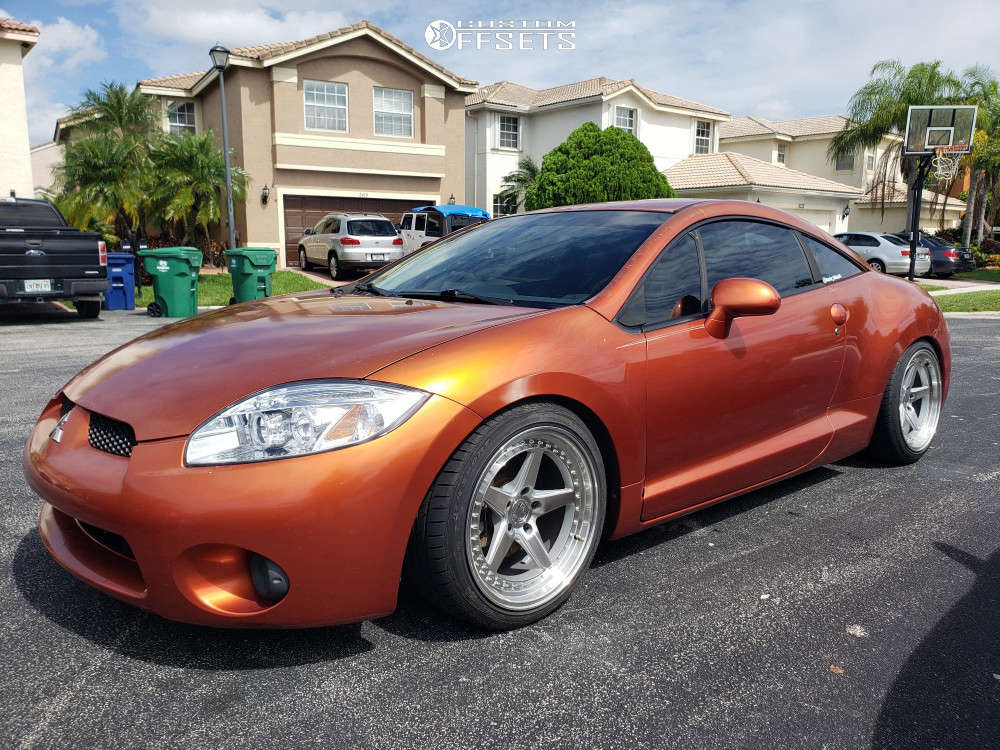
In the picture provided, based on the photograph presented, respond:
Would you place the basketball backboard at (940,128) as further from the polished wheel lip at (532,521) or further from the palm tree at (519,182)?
the polished wheel lip at (532,521)

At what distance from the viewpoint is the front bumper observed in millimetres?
2148

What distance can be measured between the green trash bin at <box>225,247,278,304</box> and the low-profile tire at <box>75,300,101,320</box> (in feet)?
6.98

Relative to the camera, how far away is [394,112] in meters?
25.8

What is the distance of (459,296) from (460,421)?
3.44 ft

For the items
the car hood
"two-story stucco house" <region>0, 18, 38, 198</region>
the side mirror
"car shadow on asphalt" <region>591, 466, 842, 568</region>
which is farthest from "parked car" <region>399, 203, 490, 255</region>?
the side mirror

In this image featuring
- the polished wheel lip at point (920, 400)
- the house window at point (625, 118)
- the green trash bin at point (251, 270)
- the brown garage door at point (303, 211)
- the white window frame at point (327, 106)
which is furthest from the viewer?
the house window at point (625, 118)


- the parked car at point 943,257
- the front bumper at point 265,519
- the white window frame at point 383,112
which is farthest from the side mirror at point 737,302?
the parked car at point 943,257

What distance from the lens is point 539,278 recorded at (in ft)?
10.6

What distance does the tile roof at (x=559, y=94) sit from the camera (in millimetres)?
31672

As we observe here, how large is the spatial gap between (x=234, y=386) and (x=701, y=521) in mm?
2250

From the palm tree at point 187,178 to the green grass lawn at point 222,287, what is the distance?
72.0 inches

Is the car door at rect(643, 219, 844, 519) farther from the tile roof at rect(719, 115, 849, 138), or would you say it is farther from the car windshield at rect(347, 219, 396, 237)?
the tile roof at rect(719, 115, 849, 138)

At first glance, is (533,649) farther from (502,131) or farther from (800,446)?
(502,131)

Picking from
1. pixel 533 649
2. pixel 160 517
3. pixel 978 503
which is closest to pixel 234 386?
pixel 160 517
